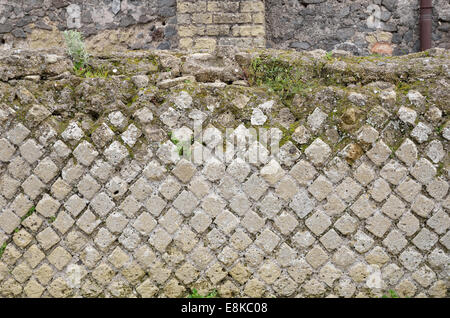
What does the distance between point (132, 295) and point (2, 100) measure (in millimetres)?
1644

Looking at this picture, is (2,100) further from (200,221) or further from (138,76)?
(200,221)

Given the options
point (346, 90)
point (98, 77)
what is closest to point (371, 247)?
point (346, 90)

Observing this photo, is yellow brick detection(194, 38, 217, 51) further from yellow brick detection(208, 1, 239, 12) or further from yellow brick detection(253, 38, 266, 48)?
yellow brick detection(253, 38, 266, 48)

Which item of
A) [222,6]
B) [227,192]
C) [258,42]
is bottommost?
[227,192]

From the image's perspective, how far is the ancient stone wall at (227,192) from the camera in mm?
3236

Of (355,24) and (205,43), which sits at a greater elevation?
(355,24)

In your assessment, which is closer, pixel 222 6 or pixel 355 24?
pixel 222 6

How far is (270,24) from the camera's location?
245 inches

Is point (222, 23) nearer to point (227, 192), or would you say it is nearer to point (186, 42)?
→ point (186, 42)

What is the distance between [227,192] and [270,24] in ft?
11.8

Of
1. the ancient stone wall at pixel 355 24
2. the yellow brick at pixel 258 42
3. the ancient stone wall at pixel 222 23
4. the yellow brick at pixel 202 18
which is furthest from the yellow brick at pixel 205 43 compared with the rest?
the ancient stone wall at pixel 355 24

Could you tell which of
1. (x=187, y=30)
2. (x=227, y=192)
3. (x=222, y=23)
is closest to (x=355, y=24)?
(x=222, y=23)

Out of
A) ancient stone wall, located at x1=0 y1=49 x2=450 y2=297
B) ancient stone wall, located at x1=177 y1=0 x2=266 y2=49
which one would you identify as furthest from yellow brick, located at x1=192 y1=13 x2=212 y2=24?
ancient stone wall, located at x1=0 y1=49 x2=450 y2=297

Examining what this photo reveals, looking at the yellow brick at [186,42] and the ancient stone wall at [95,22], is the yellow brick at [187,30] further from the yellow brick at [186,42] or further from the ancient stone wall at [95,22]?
the ancient stone wall at [95,22]
